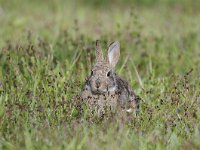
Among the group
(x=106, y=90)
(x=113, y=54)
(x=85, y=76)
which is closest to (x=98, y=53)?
(x=113, y=54)

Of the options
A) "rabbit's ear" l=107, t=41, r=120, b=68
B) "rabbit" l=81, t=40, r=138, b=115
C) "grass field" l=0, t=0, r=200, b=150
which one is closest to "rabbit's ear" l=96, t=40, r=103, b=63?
"rabbit" l=81, t=40, r=138, b=115

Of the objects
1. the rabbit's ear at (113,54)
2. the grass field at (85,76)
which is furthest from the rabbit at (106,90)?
the grass field at (85,76)

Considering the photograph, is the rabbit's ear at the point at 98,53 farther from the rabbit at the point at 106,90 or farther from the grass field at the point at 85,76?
the grass field at the point at 85,76

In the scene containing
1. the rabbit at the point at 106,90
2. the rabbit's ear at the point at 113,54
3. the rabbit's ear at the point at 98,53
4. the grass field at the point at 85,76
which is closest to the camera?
the grass field at the point at 85,76

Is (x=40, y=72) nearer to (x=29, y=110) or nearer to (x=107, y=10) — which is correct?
(x=29, y=110)

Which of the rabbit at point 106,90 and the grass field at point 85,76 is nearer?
the grass field at point 85,76

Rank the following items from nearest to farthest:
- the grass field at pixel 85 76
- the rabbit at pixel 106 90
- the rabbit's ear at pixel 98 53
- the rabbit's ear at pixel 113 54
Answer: the grass field at pixel 85 76 → the rabbit at pixel 106 90 → the rabbit's ear at pixel 98 53 → the rabbit's ear at pixel 113 54

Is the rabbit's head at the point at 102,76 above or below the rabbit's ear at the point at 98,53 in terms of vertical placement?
below
